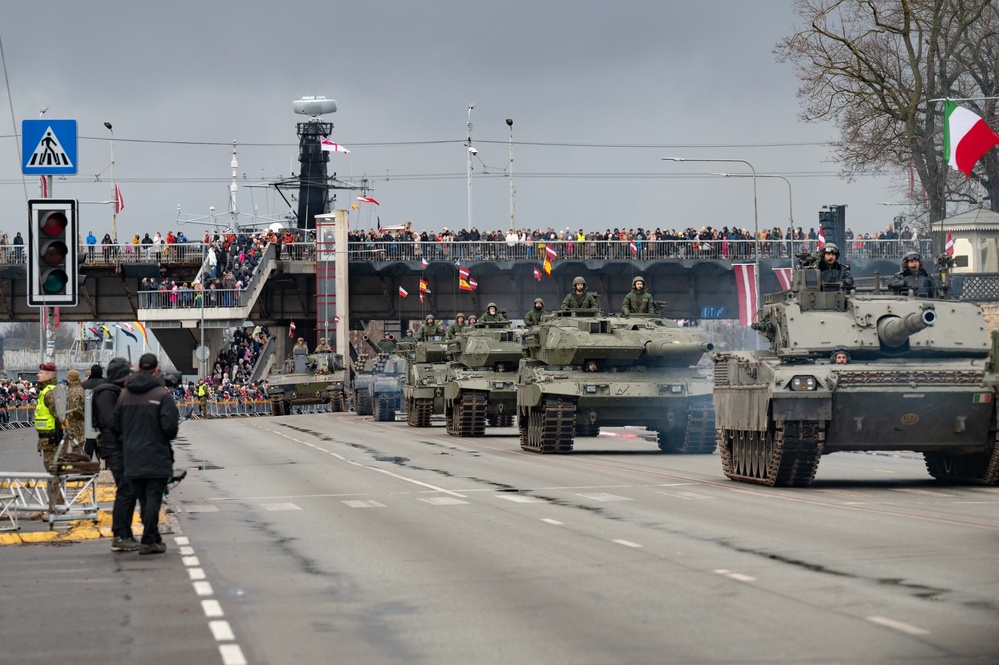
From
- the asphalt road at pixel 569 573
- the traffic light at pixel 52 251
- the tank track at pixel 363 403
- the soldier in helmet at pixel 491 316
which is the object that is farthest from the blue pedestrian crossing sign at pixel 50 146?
the tank track at pixel 363 403

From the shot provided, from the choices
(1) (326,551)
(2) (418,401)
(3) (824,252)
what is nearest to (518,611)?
(1) (326,551)

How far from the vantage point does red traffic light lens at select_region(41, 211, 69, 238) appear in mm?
16328

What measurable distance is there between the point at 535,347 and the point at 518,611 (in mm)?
22340

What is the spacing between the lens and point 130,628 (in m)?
10.0

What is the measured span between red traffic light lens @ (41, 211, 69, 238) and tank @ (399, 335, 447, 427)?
28.9 m

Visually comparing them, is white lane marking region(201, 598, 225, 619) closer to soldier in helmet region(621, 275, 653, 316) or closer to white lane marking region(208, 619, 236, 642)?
white lane marking region(208, 619, 236, 642)

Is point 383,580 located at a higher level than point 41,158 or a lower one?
lower

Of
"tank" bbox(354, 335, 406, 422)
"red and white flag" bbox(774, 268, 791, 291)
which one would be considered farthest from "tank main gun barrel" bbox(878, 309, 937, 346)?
"tank" bbox(354, 335, 406, 422)

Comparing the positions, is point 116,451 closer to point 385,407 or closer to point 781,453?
point 781,453

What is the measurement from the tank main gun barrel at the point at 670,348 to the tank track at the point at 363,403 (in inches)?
1050

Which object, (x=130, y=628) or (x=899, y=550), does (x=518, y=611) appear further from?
(x=899, y=550)

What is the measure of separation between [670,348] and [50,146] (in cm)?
1510

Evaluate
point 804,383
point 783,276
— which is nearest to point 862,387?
point 804,383

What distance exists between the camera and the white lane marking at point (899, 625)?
910 cm
